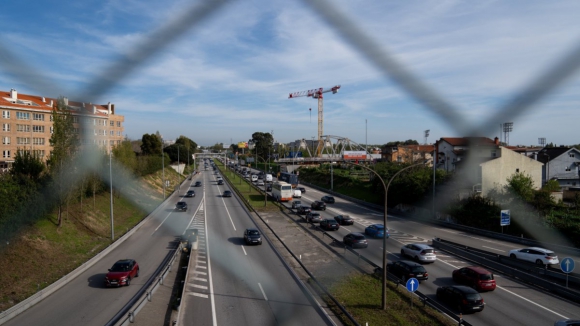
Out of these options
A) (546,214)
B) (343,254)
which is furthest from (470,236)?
(343,254)

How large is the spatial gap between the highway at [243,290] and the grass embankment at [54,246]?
619 cm

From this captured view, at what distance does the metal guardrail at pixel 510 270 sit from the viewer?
43.9 ft

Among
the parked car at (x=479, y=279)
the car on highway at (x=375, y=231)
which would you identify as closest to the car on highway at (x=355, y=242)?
the car on highway at (x=375, y=231)

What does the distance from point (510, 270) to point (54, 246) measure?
22091 millimetres

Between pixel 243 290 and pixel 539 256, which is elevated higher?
Result: pixel 539 256

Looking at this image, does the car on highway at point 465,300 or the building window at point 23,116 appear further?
the car on highway at point 465,300

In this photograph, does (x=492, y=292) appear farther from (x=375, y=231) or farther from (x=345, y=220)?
(x=345, y=220)

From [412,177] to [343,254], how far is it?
10046 millimetres

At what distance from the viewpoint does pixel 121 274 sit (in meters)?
15.5

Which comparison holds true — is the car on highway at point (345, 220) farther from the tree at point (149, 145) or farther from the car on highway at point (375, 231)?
the tree at point (149, 145)

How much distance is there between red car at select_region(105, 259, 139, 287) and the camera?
1523cm

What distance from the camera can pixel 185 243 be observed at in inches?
820

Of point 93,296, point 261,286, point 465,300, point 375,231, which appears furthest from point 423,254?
point 93,296

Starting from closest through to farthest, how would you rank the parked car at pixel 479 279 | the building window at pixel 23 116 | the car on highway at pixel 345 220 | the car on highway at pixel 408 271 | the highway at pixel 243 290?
the building window at pixel 23 116 < the highway at pixel 243 290 < the parked car at pixel 479 279 < the car on highway at pixel 408 271 < the car on highway at pixel 345 220
